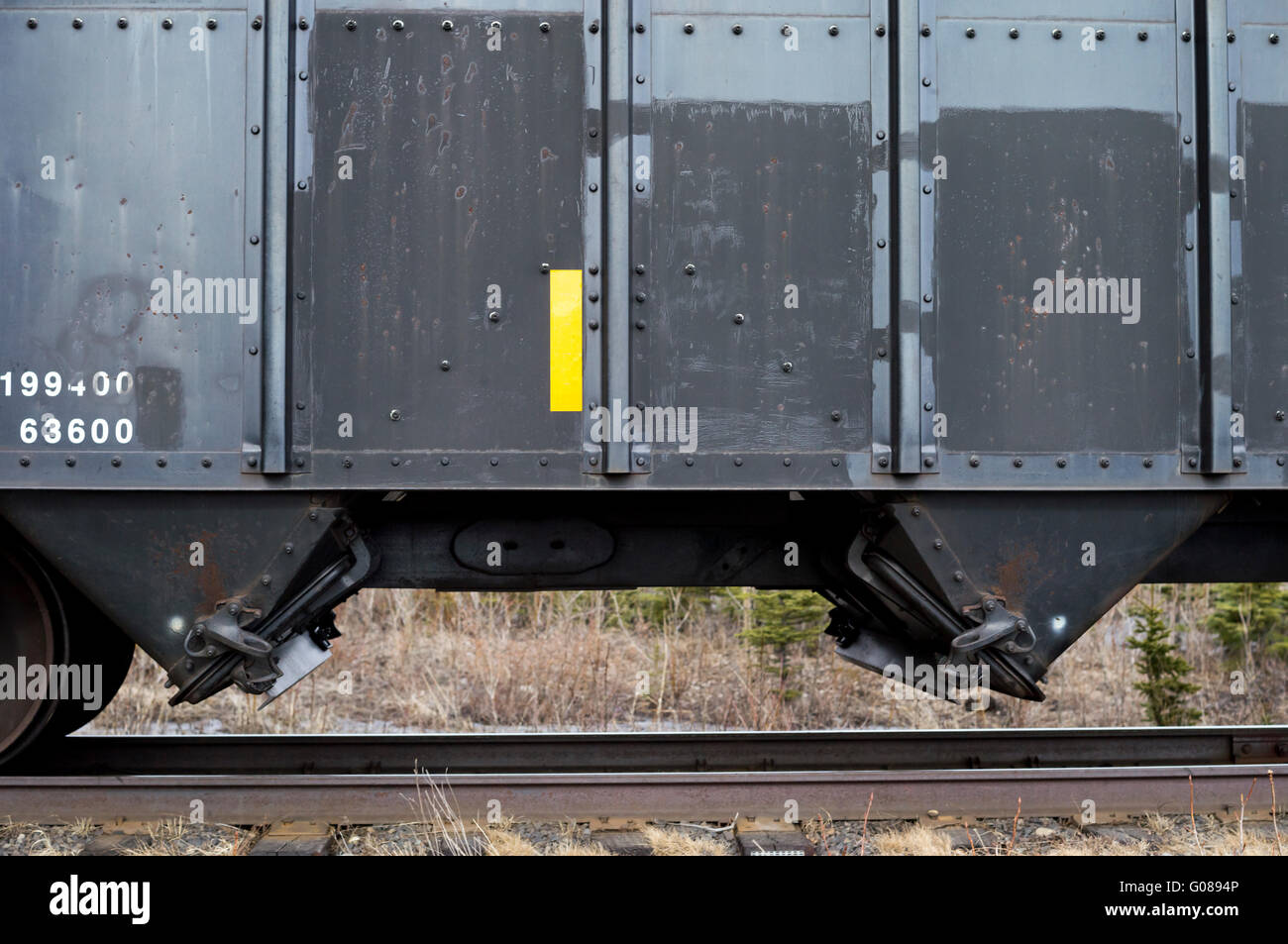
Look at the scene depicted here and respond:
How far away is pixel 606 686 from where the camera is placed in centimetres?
670

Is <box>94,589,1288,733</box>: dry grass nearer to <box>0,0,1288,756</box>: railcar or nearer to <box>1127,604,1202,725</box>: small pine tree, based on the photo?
<box>1127,604,1202,725</box>: small pine tree

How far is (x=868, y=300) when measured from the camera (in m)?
3.78

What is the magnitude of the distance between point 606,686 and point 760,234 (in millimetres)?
3873

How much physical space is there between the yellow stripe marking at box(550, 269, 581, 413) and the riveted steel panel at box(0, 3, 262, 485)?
1.13m

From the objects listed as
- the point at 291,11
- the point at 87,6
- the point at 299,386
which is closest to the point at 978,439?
the point at 299,386

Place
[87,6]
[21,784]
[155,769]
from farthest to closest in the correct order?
[155,769] < [21,784] < [87,6]

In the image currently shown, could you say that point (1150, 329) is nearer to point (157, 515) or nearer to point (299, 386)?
point (299, 386)

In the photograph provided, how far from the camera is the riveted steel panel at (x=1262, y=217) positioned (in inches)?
150

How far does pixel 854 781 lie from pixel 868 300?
6.69 ft

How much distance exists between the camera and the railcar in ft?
12.0

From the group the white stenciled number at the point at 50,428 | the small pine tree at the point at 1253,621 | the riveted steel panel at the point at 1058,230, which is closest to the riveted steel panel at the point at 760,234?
the riveted steel panel at the point at 1058,230

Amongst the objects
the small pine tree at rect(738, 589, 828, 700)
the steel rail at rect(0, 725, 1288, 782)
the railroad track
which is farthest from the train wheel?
the small pine tree at rect(738, 589, 828, 700)

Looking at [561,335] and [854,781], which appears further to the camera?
[854,781]

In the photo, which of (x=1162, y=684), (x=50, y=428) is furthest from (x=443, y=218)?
(x=1162, y=684)
